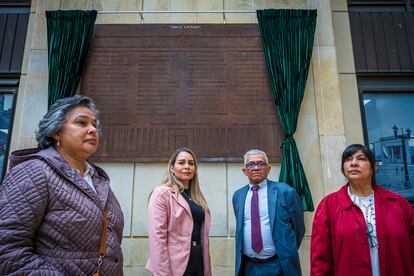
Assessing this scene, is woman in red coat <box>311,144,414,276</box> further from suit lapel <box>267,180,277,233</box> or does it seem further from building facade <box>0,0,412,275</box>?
building facade <box>0,0,412,275</box>

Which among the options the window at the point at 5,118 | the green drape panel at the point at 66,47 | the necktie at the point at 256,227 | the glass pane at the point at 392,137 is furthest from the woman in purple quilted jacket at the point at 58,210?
the glass pane at the point at 392,137

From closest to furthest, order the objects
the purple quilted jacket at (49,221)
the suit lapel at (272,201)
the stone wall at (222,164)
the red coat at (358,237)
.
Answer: the purple quilted jacket at (49,221)
the red coat at (358,237)
the suit lapel at (272,201)
the stone wall at (222,164)

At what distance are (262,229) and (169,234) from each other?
0.71 m

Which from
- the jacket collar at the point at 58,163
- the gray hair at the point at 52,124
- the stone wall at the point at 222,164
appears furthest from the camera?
the stone wall at the point at 222,164

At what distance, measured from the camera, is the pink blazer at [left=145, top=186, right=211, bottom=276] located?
2227 millimetres

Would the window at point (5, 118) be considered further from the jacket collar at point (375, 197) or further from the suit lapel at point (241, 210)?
the jacket collar at point (375, 197)

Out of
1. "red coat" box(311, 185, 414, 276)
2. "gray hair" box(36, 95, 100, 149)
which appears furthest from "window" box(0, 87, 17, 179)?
"red coat" box(311, 185, 414, 276)

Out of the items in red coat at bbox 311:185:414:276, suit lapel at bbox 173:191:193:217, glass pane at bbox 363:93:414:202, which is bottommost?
red coat at bbox 311:185:414:276

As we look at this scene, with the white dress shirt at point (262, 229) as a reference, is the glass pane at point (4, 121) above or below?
above

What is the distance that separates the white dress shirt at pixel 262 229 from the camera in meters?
2.42

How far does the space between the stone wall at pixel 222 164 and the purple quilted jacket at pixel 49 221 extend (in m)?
2.05

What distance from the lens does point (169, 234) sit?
2.33m

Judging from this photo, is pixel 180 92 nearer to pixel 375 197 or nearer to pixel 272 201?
pixel 272 201

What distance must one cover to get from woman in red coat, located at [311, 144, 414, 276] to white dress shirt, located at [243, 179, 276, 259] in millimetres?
366
